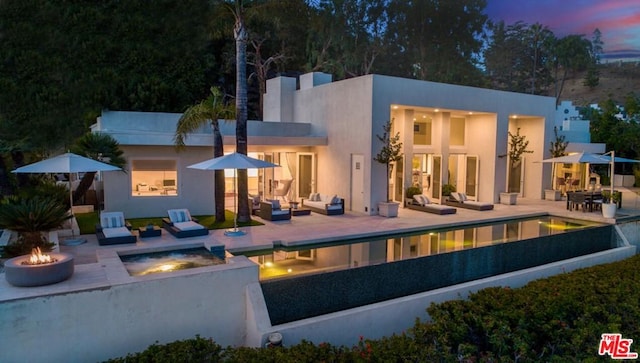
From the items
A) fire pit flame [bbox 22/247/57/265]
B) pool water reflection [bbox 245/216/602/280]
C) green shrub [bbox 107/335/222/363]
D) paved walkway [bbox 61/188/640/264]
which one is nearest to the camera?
green shrub [bbox 107/335/222/363]

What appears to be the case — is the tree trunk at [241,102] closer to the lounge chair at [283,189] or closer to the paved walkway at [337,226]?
the paved walkway at [337,226]

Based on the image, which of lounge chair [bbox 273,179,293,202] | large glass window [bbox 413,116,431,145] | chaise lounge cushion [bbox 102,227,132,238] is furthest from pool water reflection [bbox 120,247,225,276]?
large glass window [bbox 413,116,431,145]

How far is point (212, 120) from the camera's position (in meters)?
14.0

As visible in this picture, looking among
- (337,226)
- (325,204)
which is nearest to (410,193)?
(325,204)

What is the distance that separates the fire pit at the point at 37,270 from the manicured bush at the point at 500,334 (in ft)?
6.58

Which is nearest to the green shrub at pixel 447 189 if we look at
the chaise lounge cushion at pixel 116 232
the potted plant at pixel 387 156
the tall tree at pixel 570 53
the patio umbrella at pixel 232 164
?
the potted plant at pixel 387 156

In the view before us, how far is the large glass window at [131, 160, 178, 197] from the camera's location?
1518 cm

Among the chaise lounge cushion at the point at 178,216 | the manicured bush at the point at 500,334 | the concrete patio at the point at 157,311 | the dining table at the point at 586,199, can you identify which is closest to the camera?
the manicured bush at the point at 500,334

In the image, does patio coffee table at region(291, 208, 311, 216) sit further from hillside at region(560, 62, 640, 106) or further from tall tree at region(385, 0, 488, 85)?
hillside at region(560, 62, 640, 106)

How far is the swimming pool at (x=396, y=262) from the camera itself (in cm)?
854

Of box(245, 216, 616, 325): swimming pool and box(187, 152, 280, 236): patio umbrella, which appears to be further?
box(187, 152, 280, 236): patio umbrella

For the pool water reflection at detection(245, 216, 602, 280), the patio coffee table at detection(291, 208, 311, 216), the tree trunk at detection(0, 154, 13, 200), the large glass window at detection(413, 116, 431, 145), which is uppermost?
the large glass window at detection(413, 116, 431, 145)

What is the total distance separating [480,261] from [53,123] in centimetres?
2998

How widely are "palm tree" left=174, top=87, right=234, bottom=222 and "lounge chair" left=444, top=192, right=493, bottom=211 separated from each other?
33.7ft
